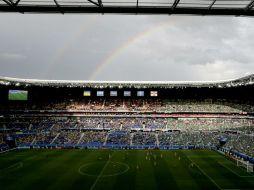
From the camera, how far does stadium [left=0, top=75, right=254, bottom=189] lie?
38.6m

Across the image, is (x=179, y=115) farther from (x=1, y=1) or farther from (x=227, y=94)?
(x=1, y=1)

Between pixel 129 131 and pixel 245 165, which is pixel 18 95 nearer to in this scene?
pixel 129 131

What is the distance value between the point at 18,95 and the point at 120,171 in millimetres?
63268

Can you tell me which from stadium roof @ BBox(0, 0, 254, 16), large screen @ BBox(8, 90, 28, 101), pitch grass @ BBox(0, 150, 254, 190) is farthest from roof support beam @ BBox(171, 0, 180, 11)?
large screen @ BBox(8, 90, 28, 101)

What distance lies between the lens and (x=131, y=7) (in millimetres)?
8797

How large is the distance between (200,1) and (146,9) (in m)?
1.69

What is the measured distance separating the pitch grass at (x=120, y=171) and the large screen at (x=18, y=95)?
37004 millimetres

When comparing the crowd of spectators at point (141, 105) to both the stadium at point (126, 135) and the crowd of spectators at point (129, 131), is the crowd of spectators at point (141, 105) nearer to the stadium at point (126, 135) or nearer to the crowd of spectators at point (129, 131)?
the stadium at point (126, 135)

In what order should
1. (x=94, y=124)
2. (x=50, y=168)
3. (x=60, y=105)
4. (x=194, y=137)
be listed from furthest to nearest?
(x=60, y=105) < (x=94, y=124) < (x=194, y=137) < (x=50, y=168)

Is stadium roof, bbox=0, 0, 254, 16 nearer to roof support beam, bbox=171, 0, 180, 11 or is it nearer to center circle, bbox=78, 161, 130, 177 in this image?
roof support beam, bbox=171, 0, 180, 11

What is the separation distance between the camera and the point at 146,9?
8.80 metres

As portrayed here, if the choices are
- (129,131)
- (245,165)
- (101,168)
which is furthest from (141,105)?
(101,168)

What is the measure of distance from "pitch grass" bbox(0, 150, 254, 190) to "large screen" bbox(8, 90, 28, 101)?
3700cm

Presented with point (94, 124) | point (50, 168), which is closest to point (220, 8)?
point (50, 168)
